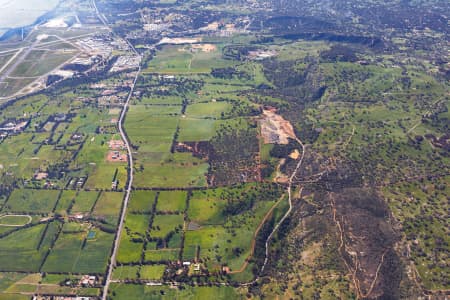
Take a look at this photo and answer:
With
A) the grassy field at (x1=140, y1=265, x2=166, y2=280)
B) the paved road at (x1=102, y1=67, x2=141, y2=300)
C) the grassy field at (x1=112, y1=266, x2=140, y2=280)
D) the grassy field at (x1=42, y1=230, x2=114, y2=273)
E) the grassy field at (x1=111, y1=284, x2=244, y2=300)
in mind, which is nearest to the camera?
the grassy field at (x1=111, y1=284, x2=244, y2=300)

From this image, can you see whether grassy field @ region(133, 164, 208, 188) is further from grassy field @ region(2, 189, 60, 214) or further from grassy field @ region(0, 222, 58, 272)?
grassy field @ region(0, 222, 58, 272)

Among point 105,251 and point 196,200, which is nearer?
point 105,251

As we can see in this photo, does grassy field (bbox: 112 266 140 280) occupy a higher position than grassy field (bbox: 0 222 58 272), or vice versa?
grassy field (bbox: 0 222 58 272)

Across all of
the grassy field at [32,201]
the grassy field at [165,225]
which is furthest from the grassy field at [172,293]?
the grassy field at [32,201]

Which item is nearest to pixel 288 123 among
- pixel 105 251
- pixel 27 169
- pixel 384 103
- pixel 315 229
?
pixel 384 103

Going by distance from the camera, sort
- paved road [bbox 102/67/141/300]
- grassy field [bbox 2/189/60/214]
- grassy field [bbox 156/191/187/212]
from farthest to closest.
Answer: grassy field [bbox 2/189/60/214]
grassy field [bbox 156/191/187/212]
paved road [bbox 102/67/141/300]

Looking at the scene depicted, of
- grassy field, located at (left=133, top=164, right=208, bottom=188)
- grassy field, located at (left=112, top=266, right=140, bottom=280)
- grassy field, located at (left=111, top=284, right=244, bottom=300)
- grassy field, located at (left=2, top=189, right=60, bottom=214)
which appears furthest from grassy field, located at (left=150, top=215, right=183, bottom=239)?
grassy field, located at (left=2, top=189, right=60, bottom=214)

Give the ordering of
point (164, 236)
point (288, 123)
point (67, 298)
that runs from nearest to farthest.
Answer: point (67, 298) < point (164, 236) < point (288, 123)

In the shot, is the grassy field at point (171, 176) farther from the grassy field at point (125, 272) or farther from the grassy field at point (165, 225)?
the grassy field at point (125, 272)

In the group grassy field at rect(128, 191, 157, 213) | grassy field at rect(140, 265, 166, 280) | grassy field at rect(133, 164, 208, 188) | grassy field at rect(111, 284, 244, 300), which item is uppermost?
grassy field at rect(133, 164, 208, 188)

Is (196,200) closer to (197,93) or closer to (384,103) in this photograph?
(197,93)

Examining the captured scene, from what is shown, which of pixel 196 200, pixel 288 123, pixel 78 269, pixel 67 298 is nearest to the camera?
pixel 67 298
